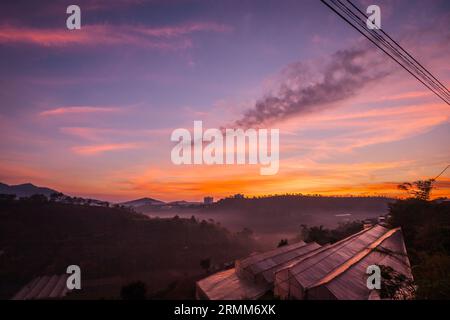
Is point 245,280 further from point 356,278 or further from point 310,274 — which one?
point 356,278

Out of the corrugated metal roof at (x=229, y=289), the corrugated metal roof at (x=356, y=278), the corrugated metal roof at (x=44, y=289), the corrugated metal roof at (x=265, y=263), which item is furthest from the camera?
the corrugated metal roof at (x=44, y=289)

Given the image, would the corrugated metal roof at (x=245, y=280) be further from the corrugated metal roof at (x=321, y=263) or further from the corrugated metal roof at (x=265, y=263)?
the corrugated metal roof at (x=321, y=263)

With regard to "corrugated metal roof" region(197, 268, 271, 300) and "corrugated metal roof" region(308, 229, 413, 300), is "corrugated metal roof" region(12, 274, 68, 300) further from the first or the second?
"corrugated metal roof" region(308, 229, 413, 300)

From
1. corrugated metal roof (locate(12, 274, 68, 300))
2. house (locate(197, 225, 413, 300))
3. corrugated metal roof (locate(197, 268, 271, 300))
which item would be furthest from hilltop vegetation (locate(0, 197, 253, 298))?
house (locate(197, 225, 413, 300))

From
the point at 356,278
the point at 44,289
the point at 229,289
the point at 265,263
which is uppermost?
the point at 356,278

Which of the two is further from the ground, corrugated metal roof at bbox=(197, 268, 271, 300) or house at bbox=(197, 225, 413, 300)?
house at bbox=(197, 225, 413, 300)

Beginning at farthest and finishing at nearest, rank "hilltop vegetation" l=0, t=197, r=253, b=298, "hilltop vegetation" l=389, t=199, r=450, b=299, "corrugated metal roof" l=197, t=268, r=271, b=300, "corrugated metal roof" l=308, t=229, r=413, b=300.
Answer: "hilltop vegetation" l=0, t=197, r=253, b=298
"corrugated metal roof" l=197, t=268, r=271, b=300
"corrugated metal roof" l=308, t=229, r=413, b=300
"hilltop vegetation" l=389, t=199, r=450, b=299

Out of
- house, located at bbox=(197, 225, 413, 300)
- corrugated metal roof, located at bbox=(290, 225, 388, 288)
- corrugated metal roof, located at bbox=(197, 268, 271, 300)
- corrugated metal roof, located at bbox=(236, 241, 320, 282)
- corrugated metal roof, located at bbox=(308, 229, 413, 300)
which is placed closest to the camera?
corrugated metal roof, located at bbox=(308, 229, 413, 300)

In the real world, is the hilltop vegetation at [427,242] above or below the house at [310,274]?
above

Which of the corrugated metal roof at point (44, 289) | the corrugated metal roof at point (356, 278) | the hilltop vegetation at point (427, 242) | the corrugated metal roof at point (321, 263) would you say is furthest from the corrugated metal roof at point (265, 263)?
the corrugated metal roof at point (44, 289)

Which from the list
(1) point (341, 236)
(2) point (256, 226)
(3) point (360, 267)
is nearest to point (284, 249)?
(3) point (360, 267)

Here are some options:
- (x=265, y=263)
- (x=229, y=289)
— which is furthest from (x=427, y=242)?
(x=229, y=289)

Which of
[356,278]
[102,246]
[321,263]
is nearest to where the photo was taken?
[356,278]
